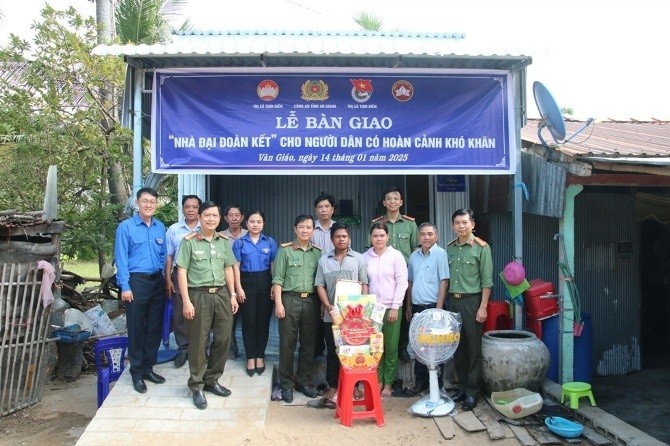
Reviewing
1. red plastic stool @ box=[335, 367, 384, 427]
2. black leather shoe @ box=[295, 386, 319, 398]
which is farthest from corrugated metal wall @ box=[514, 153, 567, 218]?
black leather shoe @ box=[295, 386, 319, 398]

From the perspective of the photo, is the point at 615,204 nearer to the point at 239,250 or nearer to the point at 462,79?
the point at 462,79

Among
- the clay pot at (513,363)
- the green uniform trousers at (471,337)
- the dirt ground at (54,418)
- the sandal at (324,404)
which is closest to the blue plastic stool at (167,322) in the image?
the dirt ground at (54,418)

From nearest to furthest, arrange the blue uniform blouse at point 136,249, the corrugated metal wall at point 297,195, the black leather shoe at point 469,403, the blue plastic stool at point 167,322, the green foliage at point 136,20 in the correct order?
1. the blue uniform blouse at point 136,249
2. the black leather shoe at point 469,403
3. the blue plastic stool at point 167,322
4. the corrugated metal wall at point 297,195
5. the green foliage at point 136,20

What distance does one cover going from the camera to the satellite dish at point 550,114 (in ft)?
18.9

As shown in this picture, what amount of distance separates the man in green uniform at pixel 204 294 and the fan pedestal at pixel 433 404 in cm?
172

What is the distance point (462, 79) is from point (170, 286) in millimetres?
3643

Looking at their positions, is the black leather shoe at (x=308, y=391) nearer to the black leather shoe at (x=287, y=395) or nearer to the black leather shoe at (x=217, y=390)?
the black leather shoe at (x=287, y=395)

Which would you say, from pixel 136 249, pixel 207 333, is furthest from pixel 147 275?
pixel 207 333

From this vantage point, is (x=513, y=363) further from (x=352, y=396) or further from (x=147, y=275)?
(x=147, y=275)

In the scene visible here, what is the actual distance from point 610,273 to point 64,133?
27.5 ft

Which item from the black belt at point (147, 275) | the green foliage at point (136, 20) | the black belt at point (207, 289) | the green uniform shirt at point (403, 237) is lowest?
the black belt at point (207, 289)

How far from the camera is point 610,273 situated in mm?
7738

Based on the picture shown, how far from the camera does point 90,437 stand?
4.68 meters

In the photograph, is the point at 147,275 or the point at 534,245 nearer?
the point at 147,275
